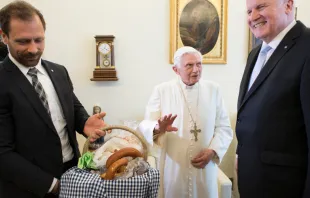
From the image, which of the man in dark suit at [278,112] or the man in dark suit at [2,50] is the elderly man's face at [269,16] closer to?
the man in dark suit at [278,112]

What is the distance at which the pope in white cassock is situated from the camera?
2.03 meters

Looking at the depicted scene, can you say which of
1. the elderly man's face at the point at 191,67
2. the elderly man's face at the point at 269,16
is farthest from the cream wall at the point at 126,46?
the elderly man's face at the point at 269,16

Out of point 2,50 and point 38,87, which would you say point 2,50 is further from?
point 38,87

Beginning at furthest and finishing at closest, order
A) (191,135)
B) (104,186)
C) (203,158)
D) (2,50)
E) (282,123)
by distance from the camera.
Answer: (2,50) → (191,135) → (203,158) → (282,123) → (104,186)

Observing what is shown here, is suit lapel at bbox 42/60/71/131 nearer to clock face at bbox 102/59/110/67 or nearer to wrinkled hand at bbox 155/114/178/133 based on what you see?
wrinkled hand at bbox 155/114/178/133

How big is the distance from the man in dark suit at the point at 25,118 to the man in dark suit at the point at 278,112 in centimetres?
74

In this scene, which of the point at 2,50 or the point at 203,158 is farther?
the point at 2,50

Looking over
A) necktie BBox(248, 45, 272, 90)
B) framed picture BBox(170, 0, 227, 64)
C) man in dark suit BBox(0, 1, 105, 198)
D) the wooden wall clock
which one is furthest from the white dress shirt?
framed picture BBox(170, 0, 227, 64)

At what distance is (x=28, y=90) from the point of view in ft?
4.15

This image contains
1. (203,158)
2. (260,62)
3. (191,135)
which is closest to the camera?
(260,62)

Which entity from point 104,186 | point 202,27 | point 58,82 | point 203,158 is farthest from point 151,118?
point 202,27

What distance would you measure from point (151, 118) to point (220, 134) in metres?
0.54

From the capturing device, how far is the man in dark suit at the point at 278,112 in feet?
3.84

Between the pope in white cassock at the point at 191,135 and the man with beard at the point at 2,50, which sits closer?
the pope in white cassock at the point at 191,135
